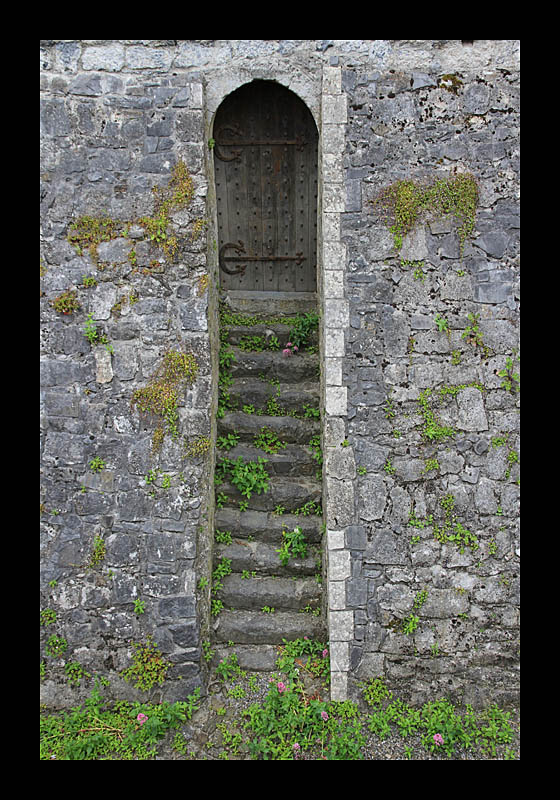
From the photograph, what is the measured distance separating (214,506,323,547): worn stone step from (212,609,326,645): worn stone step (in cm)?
58

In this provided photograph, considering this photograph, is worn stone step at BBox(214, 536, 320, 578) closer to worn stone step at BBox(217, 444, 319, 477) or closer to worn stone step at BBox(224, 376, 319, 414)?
worn stone step at BBox(217, 444, 319, 477)

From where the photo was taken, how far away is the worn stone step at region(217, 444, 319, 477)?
4.68m

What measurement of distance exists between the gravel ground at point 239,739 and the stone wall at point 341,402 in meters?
0.20

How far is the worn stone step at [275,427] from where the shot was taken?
4.79 meters

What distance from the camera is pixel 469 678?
13.2 ft

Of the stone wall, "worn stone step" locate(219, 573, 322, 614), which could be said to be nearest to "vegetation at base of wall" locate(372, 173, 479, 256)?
the stone wall

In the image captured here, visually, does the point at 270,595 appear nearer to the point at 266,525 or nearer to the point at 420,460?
the point at 266,525

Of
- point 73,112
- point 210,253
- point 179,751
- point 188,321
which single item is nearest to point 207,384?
point 188,321

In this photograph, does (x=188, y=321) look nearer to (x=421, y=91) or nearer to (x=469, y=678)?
(x=421, y=91)

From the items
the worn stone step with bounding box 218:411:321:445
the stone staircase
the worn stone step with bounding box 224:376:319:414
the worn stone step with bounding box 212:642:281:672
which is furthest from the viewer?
the worn stone step with bounding box 224:376:319:414

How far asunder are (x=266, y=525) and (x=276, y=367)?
1.40 metres

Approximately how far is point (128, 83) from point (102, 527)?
317 cm

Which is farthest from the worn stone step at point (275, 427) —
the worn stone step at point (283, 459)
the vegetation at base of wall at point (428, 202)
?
the vegetation at base of wall at point (428, 202)

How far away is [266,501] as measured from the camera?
4594mm
